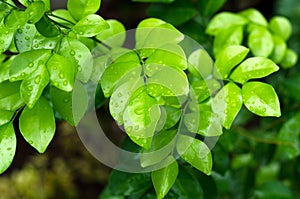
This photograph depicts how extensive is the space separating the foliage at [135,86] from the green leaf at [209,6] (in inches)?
8.5

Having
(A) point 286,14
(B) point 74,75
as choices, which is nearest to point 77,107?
(B) point 74,75

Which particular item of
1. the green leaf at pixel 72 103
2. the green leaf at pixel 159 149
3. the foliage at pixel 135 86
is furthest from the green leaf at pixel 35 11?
the green leaf at pixel 159 149

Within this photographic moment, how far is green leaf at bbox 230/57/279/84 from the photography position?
0.72m

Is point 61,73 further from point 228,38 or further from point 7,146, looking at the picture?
point 228,38

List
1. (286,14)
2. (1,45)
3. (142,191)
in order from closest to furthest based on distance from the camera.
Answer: (1,45)
(142,191)
(286,14)

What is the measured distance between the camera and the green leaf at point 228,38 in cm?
95

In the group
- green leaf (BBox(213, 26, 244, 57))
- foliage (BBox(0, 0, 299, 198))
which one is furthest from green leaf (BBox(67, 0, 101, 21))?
green leaf (BBox(213, 26, 244, 57))

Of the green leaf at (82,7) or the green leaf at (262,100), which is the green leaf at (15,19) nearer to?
the green leaf at (82,7)

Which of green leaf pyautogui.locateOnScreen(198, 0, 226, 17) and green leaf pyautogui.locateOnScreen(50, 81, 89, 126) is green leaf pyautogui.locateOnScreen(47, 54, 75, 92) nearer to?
green leaf pyautogui.locateOnScreen(50, 81, 89, 126)

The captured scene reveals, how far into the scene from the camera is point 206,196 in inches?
36.6

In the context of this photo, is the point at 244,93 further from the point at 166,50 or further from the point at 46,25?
the point at 46,25

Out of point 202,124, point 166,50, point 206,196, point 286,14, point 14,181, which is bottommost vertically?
point 14,181

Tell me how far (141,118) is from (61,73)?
115 mm

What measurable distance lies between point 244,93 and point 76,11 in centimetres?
27
